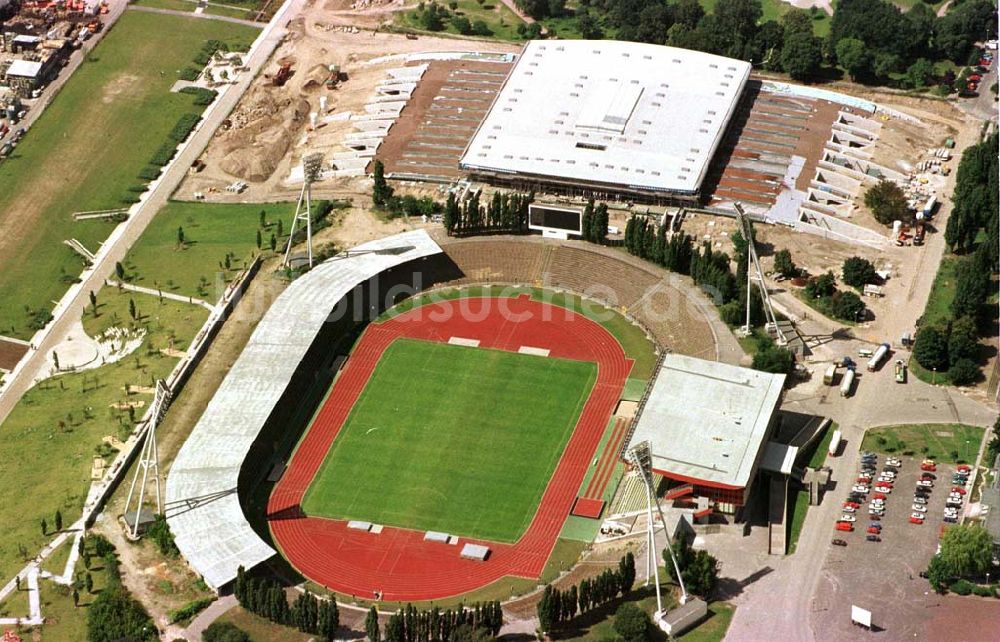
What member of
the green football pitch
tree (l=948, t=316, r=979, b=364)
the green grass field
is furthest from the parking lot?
the green football pitch

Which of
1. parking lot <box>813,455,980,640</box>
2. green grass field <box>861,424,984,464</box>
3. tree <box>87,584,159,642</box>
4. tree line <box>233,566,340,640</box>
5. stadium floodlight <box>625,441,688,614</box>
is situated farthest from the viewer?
green grass field <box>861,424,984,464</box>

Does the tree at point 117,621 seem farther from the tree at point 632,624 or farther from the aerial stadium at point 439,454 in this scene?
the tree at point 632,624

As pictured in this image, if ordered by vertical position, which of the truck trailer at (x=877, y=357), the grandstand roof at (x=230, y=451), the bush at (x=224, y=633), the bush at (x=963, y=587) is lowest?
the bush at (x=224, y=633)

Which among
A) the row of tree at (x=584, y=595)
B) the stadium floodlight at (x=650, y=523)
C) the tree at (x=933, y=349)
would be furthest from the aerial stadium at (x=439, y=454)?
the tree at (x=933, y=349)

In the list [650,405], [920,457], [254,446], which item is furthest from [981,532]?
[254,446]

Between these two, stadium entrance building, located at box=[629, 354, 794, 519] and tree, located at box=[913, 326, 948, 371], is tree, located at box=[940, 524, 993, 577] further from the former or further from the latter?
tree, located at box=[913, 326, 948, 371]

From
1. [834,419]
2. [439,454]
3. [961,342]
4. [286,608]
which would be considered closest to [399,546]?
[439,454]

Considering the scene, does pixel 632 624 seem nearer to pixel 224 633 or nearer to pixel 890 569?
pixel 890 569
